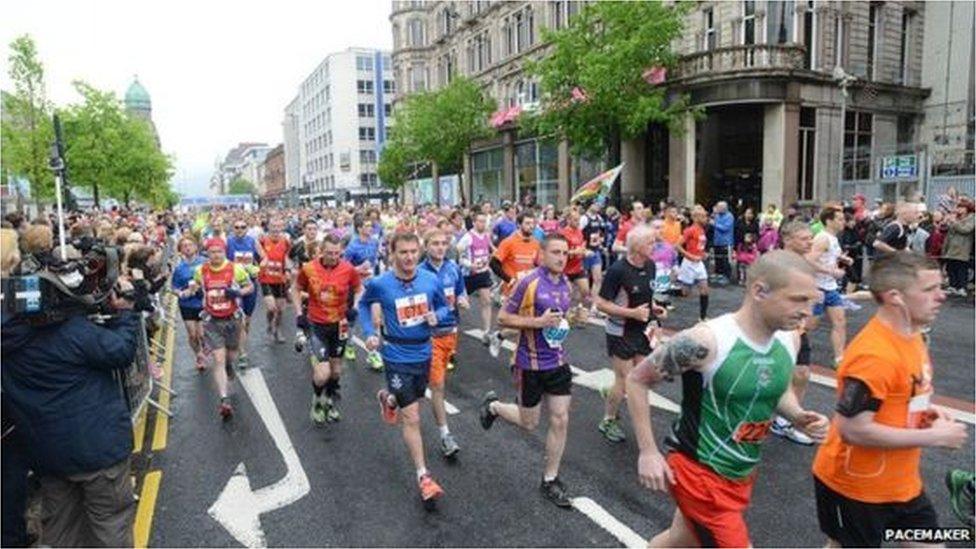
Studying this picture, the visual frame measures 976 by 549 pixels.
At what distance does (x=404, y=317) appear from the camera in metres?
5.48

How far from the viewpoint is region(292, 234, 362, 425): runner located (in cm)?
725

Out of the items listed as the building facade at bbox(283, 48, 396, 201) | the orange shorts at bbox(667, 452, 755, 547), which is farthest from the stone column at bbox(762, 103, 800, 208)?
the building facade at bbox(283, 48, 396, 201)

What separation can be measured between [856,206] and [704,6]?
592 inches

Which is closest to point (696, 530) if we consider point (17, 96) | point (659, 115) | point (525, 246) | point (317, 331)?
point (317, 331)

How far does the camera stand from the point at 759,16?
25562 mm

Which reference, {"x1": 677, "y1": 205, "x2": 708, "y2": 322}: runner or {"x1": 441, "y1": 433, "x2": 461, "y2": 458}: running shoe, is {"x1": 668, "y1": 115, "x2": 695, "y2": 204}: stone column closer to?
{"x1": 677, "y1": 205, "x2": 708, "y2": 322}: runner

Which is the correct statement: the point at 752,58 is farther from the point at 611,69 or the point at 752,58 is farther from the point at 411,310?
the point at 411,310

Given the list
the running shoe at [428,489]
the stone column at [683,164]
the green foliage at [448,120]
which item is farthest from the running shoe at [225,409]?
the green foliage at [448,120]

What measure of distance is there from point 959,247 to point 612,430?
11.0 metres

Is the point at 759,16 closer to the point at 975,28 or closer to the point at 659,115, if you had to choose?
the point at 659,115

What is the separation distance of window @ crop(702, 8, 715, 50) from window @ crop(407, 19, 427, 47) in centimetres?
3570

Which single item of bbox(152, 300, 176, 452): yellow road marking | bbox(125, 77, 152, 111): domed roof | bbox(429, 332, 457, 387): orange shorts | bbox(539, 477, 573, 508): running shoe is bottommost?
bbox(152, 300, 176, 452): yellow road marking

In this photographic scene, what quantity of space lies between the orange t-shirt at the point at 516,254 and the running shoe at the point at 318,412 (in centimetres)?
376

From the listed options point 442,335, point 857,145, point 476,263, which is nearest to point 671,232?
point 476,263
